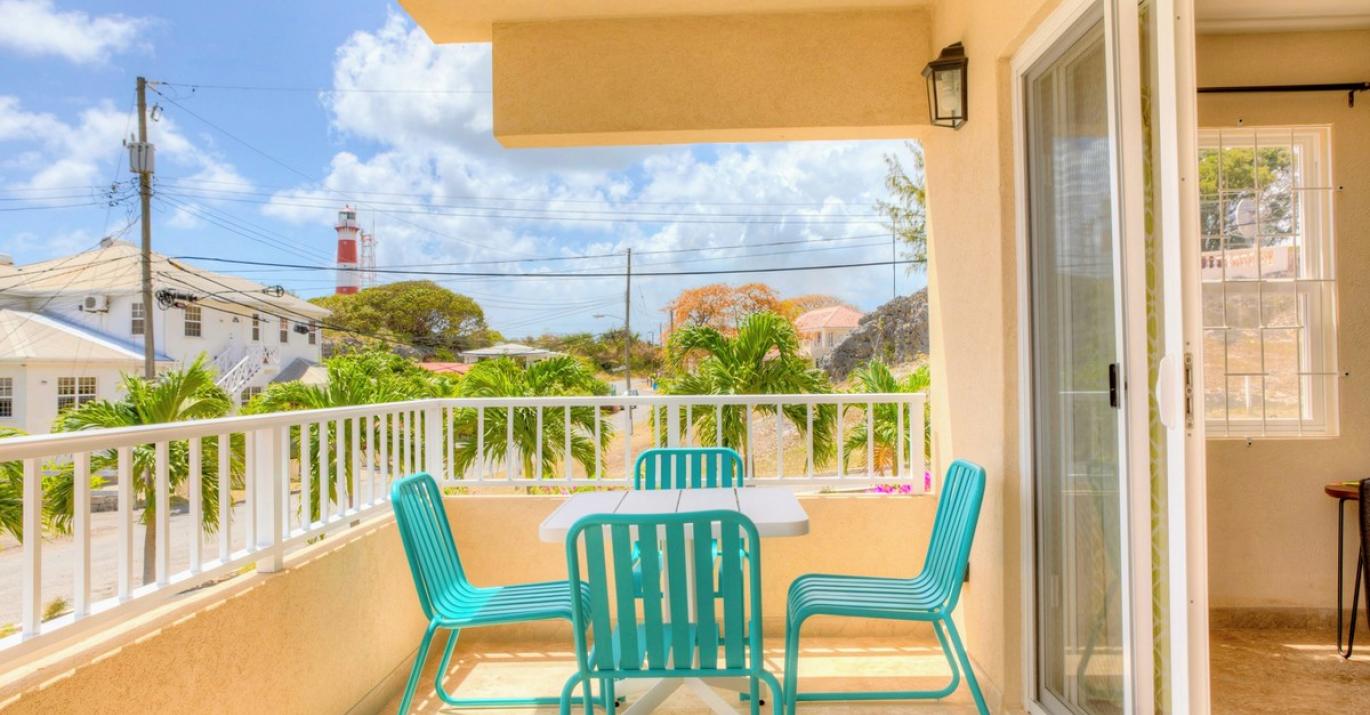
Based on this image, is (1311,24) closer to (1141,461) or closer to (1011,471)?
(1011,471)

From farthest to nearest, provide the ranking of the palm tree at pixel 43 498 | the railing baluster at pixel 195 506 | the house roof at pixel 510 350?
1. the house roof at pixel 510 350
2. the palm tree at pixel 43 498
3. the railing baluster at pixel 195 506

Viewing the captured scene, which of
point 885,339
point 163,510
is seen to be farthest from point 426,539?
point 885,339

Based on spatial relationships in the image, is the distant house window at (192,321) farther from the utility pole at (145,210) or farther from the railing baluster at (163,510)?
the railing baluster at (163,510)

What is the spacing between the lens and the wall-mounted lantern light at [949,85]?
3156 mm

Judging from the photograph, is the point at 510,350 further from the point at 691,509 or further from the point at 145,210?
the point at 691,509

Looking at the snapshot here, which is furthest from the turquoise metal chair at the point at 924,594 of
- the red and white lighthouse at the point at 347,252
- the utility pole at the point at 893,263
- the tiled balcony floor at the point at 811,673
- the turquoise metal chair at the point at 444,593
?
the red and white lighthouse at the point at 347,252

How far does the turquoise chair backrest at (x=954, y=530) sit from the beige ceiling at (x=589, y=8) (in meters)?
2.14

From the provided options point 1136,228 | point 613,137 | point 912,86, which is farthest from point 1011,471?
point 613,137

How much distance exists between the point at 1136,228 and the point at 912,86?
191 cm

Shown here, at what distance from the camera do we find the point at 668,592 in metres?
2.10

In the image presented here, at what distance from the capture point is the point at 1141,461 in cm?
199

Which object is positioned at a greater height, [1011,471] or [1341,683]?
[1011,471]

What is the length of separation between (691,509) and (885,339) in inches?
467

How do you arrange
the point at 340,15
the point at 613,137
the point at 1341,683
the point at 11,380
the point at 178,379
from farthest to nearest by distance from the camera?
the point at 340,15 < the point at 11,380 < the point at 178,379 < the point at 613,137 < the point at 1341,683
